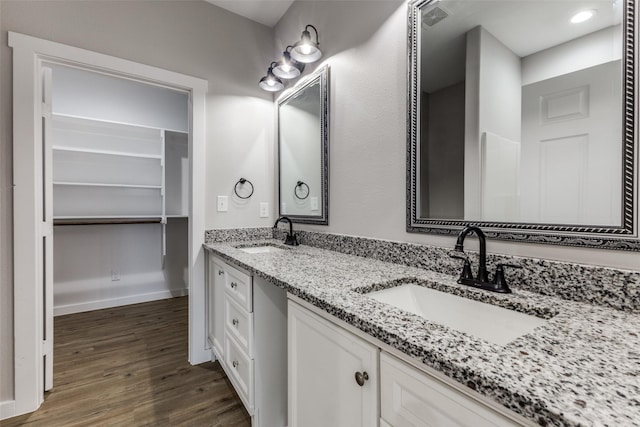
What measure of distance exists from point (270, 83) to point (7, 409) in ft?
8.13

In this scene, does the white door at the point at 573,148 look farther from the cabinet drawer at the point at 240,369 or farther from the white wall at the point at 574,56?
the cabinet drawer at the point at 240,369

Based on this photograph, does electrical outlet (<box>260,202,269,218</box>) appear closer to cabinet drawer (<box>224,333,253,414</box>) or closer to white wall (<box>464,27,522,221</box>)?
cabinet drawer (<box>224,333,253,414</box>)

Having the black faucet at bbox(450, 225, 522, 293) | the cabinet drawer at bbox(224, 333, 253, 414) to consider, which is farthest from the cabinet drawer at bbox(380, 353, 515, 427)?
the cabinet drawer at bbox(224, 333, 253, 414)

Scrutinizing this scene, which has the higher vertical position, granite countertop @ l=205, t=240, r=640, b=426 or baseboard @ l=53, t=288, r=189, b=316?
granite countertop @ l=205, t=240, r=640, b=426

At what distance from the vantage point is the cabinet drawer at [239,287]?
134cm

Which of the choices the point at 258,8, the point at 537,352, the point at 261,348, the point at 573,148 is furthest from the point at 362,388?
the point at 258,8

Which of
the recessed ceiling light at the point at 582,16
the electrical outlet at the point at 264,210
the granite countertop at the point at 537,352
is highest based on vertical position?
the recessed ceiling light at the point at 582,16

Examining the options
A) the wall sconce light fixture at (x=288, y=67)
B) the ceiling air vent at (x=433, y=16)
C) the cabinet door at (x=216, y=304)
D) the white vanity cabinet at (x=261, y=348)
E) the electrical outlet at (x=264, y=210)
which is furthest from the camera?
the electrical outlet at (x=264, y=210)

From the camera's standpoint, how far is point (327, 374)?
2.80 feet

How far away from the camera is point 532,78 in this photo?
0.91 metres

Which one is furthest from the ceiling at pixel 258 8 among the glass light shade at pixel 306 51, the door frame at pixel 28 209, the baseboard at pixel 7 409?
the baseboard at pixel 7 409

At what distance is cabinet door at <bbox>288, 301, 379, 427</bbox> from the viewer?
71 cm

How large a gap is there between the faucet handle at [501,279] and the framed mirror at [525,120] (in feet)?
0.32

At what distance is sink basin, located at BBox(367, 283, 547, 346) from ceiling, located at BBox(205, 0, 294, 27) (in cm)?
220
